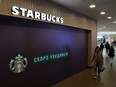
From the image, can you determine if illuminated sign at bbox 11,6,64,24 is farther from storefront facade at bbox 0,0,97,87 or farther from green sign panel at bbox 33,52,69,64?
green sign panel at bbox 33,52,69,64

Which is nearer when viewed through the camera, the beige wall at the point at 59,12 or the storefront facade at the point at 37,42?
the beige wall at the point at 59,12

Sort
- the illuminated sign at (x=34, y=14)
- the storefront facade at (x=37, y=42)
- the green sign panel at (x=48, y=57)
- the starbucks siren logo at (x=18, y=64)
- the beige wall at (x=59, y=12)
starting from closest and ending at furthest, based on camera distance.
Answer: the beige wall at (x=59, y=12) < the illuminated sign at (x=34, y=14) < the storefront facade at (x=37, y=42) < the starbucks siren logo at (x=18, y=64) < the green sign panel at (x=48, y=57)

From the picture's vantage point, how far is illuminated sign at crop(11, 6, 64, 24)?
3.59 m

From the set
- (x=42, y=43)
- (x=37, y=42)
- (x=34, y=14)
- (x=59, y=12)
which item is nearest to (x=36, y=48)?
(x=37, y=42)

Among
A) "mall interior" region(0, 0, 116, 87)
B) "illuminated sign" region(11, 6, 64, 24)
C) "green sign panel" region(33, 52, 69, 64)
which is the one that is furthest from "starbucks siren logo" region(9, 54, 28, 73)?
"illuminated sign" region(11, 6, 64, 24)

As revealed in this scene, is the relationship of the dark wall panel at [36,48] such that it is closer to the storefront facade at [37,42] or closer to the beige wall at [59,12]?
the storefront facade at [37,42]

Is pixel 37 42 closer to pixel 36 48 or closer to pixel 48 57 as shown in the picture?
pixel 36 48

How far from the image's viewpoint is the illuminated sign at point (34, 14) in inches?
141

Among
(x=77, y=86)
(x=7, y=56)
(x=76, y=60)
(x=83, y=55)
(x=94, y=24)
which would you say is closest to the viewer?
(x=7, y=56)

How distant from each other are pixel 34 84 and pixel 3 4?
268 cm

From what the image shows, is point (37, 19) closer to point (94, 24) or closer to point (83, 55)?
point (83, 55)

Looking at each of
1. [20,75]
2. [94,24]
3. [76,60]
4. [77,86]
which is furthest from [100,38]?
[20,75]

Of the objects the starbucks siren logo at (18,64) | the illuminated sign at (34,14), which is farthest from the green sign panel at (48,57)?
the illuminated sign at (34,14)

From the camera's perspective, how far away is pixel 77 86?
18.1ft
